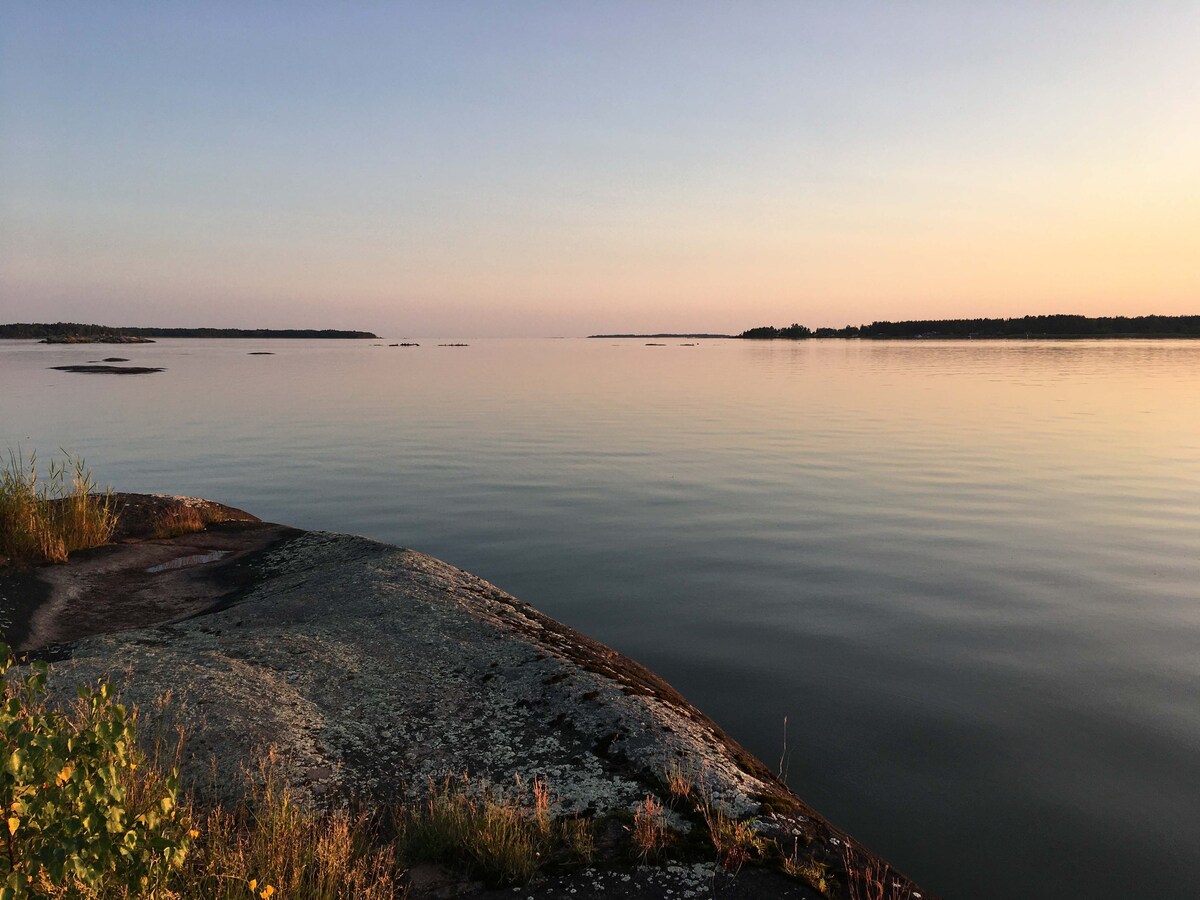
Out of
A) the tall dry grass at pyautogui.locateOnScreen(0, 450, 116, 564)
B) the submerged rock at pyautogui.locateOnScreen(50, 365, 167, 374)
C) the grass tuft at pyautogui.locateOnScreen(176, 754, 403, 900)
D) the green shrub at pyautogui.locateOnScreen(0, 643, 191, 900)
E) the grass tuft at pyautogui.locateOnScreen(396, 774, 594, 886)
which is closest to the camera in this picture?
the green shrub at pyautogui.locateOnScreen(0, 643, 191, 900)

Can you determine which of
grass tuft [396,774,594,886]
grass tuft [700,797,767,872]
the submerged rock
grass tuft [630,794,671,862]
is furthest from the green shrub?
the submerged rock

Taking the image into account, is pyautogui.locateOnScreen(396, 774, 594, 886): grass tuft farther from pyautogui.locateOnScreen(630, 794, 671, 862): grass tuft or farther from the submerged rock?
the submerged rock

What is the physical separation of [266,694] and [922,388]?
186ft

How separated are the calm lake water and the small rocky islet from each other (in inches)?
77.9

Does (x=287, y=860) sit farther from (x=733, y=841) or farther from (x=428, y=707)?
(x=733, y=841)

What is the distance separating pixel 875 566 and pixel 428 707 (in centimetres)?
1106

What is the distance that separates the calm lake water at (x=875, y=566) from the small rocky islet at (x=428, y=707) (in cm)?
198

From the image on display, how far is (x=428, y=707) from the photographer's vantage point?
7742mm

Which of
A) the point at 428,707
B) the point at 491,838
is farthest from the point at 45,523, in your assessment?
the point at 491,838

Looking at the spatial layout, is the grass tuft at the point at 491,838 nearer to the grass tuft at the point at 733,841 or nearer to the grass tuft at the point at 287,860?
the grass tuft at the point at 287,860

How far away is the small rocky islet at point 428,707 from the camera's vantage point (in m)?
5.70

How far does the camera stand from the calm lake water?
7.95m

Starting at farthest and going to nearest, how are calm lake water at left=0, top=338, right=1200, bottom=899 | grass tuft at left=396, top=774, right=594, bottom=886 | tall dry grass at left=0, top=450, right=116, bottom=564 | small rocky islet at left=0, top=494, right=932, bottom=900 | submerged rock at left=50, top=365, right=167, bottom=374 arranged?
submerged rock at left=50, top=365, right=167, bottom=374 → tall dry grass at left=0, top=450, right=116, bottom=564 → calm lake water at left=0, top=338, right=1200, bottom=899 → small rocky islet at left=0, top=494, right=932, bottom=900 → grass tuft at left=396, top=774, right=594, bottom=886

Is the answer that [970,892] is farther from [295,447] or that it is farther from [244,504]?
[295,447]
